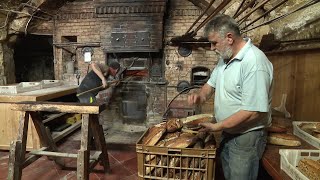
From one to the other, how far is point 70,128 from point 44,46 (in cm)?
388

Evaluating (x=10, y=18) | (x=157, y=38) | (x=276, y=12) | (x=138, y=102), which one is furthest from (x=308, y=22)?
(x=10, y=18)

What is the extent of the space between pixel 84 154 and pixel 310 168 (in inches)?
74.0

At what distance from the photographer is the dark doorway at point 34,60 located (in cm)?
663

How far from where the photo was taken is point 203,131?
69.4 inches

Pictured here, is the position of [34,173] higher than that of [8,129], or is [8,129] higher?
[8,129]

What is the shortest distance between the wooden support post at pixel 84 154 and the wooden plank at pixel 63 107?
3.0 inches

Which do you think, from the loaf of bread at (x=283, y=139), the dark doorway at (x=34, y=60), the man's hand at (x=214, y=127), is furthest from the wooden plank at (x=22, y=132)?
the dark doorway at (x=34, y=60)

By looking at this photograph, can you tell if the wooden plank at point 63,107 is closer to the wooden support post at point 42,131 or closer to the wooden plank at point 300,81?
the wooden support post at point 42,131

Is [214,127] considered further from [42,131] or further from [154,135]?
[42,131]

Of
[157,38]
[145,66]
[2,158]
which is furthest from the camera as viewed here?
[145,66]

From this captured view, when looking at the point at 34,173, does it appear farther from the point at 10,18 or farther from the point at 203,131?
the point at 10,18

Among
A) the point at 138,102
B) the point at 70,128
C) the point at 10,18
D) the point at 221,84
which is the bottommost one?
the point at 70,128

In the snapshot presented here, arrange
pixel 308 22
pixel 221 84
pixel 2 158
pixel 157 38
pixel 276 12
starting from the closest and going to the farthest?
pixel 221 84 → pixel 308 22 → pixel 276 12 → pixel 2 158 → pixel 157 38

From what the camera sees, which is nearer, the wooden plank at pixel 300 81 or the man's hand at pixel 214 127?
the man's hand at pixel 214 127
